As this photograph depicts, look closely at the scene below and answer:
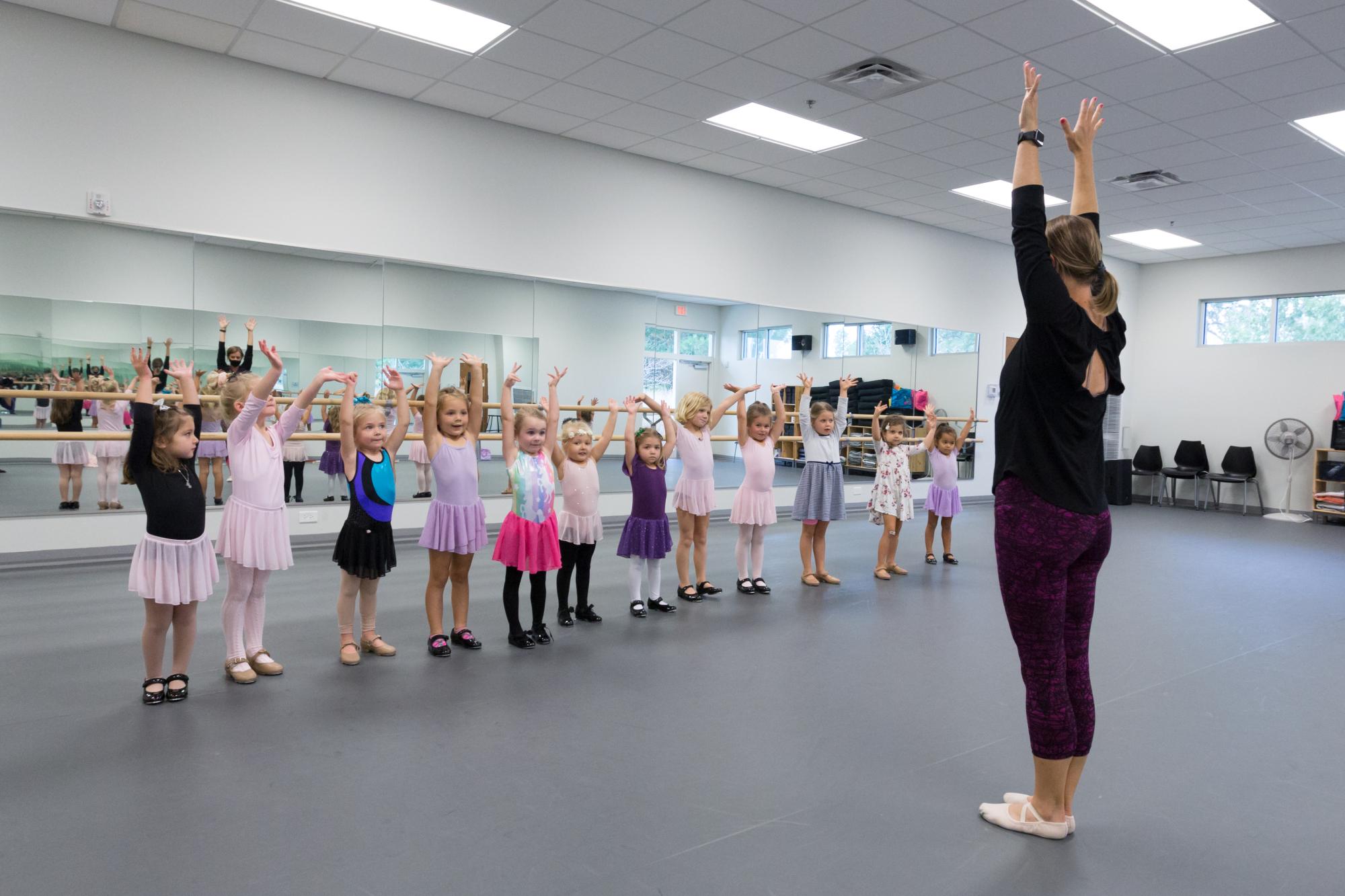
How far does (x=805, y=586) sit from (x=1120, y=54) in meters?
3.70

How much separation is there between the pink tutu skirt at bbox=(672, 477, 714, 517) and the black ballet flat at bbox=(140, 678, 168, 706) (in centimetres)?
255

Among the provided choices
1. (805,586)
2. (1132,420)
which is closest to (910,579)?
(805,586)

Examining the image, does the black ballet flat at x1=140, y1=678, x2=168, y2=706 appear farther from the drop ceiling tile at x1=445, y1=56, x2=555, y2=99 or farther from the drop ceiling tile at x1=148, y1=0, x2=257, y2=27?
the drop ceiling tile at x1=445, y1=56, x2=555, y2=99

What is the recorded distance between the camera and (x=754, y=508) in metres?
4.60

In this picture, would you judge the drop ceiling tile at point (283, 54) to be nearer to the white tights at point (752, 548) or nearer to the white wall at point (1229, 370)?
the white tights at point (752, 548)

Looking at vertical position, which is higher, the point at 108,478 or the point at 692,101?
the point at 692,101

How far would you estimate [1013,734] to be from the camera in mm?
2674

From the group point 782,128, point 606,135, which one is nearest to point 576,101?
point 606,135

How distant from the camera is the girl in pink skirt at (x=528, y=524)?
341cm

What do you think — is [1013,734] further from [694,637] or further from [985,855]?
[694,637]

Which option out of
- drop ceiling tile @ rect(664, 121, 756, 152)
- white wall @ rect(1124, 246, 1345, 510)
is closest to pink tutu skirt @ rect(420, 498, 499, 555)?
drop ceiling tile @ rect(664, 121, 756, 152)

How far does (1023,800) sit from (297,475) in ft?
18.2

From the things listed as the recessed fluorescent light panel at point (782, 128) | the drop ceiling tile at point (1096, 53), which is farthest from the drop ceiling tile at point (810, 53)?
the drop ceiling tile at point (1096, 53)

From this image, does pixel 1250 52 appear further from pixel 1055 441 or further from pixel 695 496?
pixel 1055 441
